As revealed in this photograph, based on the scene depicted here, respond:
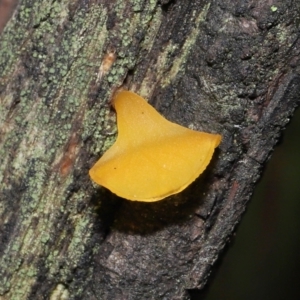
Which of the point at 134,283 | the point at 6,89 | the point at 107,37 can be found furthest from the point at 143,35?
the point at 134,283

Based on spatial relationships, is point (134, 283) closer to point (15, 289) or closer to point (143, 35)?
point (15, 289)

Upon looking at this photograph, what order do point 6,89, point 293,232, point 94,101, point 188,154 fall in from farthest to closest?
point 293,232 → point 6,89 → point 94,101 → point 188,154

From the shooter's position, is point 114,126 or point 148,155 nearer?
point 148,155

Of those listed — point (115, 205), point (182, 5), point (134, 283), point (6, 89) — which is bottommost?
point (134, 283)
